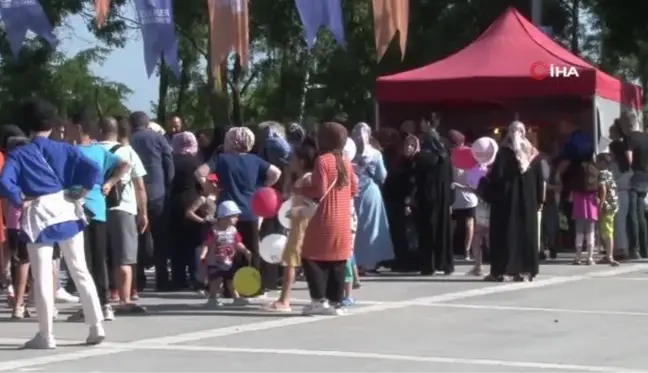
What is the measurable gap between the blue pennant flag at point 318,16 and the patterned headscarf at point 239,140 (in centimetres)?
378

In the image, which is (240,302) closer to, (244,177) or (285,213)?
(285,213)

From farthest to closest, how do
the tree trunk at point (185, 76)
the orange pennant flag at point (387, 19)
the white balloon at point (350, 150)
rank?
the tree trunk at point (185, 76) < the orange pennant flag at point (387, 19) < the white balloon at point (350, 150)

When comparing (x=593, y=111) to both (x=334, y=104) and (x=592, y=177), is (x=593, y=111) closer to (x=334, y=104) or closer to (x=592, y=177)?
(x=592, y=177)

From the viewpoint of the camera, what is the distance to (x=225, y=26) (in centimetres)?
1670

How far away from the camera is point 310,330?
460 inches

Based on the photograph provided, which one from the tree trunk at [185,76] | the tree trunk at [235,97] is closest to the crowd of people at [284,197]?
the tree trunk at [235,97]

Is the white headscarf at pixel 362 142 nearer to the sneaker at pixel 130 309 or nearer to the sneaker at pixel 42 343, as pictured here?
the sneaker at pixel 130 309

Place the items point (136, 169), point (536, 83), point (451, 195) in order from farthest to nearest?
point (536, 83), point (451, 195), point (136, 169)

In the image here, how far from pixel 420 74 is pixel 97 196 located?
972 cm

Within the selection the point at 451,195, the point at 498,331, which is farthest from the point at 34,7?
the point at 498,331

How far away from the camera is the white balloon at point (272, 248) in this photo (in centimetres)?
1355

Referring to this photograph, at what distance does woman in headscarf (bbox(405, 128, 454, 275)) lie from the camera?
661 inches

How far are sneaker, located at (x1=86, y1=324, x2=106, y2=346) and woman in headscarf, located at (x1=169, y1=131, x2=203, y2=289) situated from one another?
4163 mm

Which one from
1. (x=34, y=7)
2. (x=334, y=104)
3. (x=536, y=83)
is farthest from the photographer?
(x=334, y=104)
